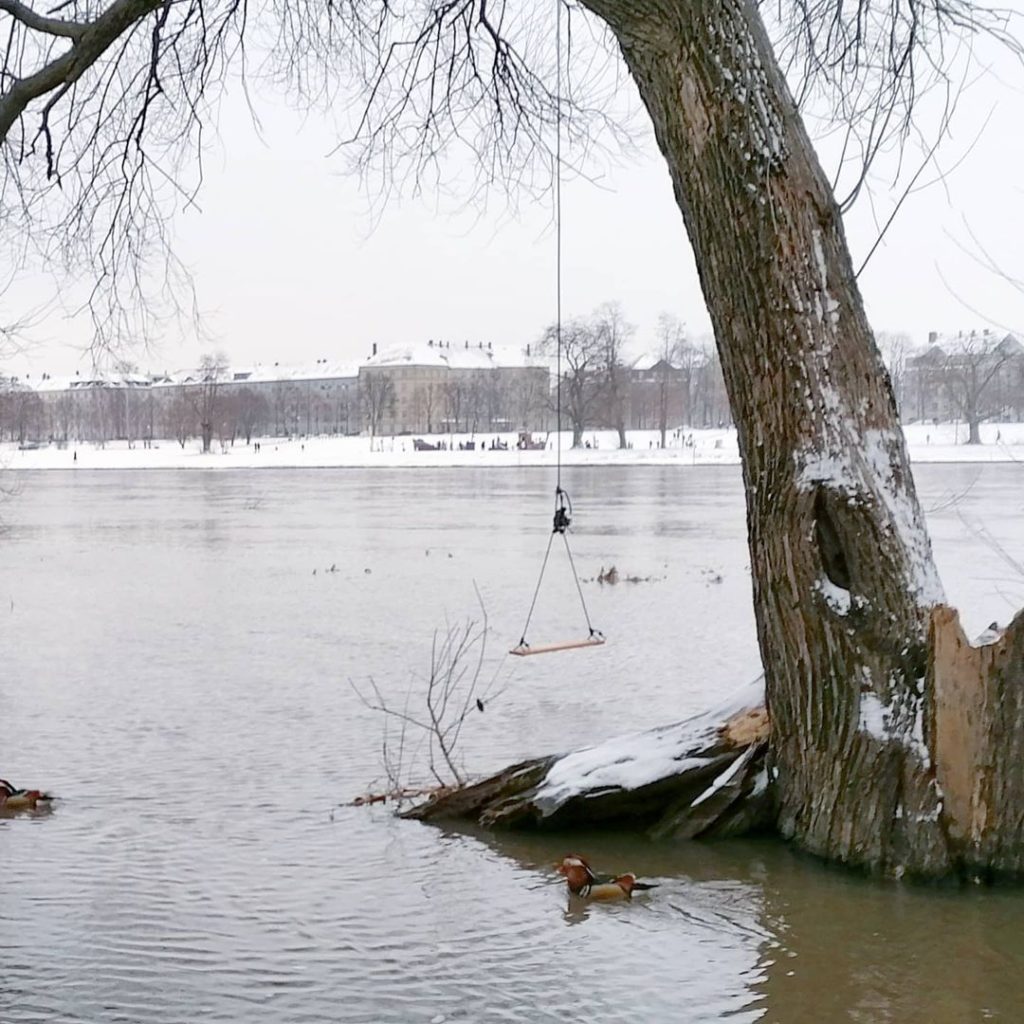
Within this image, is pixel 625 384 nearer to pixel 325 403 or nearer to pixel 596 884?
pixel 325 403

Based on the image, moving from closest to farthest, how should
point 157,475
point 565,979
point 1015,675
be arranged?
point 565,979
point 1015,675
point 157,475

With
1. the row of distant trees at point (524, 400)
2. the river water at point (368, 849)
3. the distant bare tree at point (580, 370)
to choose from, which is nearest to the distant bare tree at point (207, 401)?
the row of distant trees at point (524, 400)

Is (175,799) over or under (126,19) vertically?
under

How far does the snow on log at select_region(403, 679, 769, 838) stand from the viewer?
7980mm

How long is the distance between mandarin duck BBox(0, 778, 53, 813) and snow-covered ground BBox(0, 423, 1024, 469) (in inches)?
2492

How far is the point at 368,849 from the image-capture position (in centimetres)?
876

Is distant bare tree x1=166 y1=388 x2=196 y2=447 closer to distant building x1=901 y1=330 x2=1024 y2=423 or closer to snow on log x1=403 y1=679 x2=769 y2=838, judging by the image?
distant building x1=901 y1=330 x2=1024 y2=423

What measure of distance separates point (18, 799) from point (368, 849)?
2.67m

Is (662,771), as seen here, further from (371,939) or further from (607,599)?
(607,599)

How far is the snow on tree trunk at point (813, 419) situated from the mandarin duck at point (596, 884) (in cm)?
112

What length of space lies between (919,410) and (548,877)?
111 meters

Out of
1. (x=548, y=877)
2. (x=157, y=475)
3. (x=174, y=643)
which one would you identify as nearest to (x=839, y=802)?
(x=548, y=877)

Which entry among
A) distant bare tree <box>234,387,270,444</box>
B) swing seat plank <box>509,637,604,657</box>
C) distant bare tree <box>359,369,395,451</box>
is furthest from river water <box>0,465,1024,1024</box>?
distant bare tree <box>359,369,395,451</box>

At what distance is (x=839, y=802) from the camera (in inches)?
289
